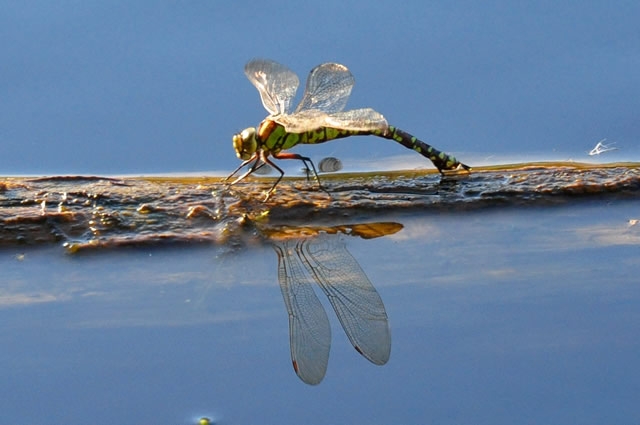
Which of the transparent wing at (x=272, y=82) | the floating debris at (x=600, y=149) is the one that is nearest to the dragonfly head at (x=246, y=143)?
the transparent wing at (x=272, y=82)

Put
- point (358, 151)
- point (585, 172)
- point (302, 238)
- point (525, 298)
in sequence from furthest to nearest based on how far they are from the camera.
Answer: point (358, 151) → point (585, 172) → point (302, 238) → point (525, 298)

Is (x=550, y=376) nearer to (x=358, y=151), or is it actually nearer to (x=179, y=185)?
(x=179, y=185)

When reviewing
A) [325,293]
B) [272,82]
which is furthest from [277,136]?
[325,293]

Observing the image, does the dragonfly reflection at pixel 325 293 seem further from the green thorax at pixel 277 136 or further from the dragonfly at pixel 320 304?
the green thorax at pixel 277 136

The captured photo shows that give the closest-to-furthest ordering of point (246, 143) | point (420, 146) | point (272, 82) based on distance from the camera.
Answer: point (246, 143) < point (420, 146) < point (272, 82)

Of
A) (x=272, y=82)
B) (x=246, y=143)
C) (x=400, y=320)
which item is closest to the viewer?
(x=400, y=320)

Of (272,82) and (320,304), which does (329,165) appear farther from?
(320,304)

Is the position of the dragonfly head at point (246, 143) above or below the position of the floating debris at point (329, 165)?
above

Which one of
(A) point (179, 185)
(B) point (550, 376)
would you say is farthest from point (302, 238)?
(B) point (550, 376)
